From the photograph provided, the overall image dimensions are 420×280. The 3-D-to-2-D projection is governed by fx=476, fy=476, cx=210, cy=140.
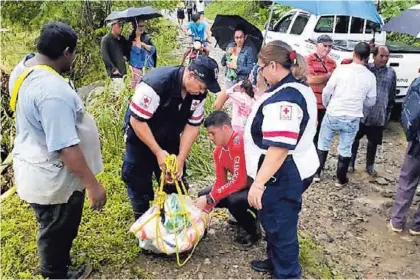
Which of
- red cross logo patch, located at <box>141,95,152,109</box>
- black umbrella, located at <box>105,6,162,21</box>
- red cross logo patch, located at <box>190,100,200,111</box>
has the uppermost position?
black umbrella, located at <box>105,6,162,21</box>

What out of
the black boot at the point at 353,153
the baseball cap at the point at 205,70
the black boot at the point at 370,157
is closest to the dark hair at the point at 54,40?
the baseball cap at the point at 205,70

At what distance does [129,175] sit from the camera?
355 cm

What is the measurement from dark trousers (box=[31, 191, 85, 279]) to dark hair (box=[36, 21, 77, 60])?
2.82 feet

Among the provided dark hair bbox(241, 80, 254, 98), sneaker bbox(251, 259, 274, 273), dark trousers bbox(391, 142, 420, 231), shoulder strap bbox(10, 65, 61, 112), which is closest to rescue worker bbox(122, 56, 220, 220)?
shoulder strap bbox(10, 65, 61, 112)

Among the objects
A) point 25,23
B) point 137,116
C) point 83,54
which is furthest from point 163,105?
point 25,23

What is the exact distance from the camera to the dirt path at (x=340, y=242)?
3.48 metres

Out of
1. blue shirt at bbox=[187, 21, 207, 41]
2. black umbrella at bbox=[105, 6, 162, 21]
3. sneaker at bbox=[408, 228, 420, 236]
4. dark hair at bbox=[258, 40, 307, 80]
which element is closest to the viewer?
dark hair at bbox=[258, 40, 307, 80]

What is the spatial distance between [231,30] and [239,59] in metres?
1.20

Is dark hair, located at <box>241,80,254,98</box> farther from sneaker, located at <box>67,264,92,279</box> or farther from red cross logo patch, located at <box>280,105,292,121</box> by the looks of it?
sneaker, located at <box>67,264,92,279</box>

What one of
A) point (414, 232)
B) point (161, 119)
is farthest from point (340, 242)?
point (161, 119)

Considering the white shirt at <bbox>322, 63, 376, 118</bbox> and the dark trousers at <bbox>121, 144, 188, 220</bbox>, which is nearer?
the dark trousers at <bbox>121, 144, 188, 220</bbox>

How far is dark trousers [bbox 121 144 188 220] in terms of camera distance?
351 centimetres

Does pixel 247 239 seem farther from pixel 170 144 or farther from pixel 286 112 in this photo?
pixel 286 112

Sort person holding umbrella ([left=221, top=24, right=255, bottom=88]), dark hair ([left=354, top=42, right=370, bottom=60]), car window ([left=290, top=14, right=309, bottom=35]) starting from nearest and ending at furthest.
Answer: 1. dark hair ([left=354, top=42, right=370, bottom=60])
2. person holding umbrella ([left=221, top=24, right=255, bottom=88])
3. car window ([left=290, top=14, right=309, bottom=35])
